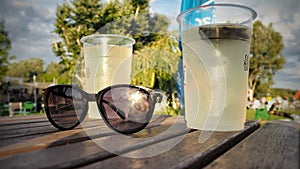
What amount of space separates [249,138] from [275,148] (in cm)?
8

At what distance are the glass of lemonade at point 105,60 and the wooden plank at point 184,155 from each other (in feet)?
1.09

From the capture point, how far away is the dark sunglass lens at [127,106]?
474 millimetres

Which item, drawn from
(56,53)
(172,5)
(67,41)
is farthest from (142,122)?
(56,53)

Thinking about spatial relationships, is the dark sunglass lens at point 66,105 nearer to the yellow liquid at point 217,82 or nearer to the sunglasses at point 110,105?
the sunglasses at point 110,105

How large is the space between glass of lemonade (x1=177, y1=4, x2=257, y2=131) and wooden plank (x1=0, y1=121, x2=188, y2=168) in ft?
0.56

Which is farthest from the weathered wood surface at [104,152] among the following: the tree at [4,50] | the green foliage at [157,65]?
the tree at [4,50]

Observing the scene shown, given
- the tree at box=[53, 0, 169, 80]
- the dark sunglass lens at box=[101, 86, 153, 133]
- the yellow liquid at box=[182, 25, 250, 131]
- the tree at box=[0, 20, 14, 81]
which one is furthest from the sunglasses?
the tree at box=[0, 20, 14, 81]

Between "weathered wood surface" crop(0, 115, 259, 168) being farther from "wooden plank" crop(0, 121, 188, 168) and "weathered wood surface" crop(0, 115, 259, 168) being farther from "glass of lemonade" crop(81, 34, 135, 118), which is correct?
"glass of lemonade" crop(81, 34, 135, 118)

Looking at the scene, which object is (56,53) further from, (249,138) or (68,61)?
(249,138)

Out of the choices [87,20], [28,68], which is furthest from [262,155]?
[28,68]

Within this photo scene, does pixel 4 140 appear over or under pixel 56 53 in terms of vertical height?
under

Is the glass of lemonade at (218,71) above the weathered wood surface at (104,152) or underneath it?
above

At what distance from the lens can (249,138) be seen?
432mm

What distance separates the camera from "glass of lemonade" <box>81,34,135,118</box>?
2.18ft
